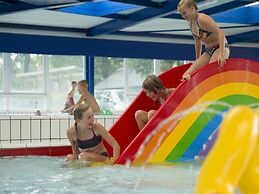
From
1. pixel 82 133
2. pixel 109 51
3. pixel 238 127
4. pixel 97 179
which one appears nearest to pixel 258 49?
pixel 109 51

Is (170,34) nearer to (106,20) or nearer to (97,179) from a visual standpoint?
(106,20)

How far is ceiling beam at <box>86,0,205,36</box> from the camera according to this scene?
6.67 meters

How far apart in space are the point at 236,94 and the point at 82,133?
1547mm

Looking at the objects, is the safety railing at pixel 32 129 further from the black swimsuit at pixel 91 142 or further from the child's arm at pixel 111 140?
the child's arm at pixel 111 140

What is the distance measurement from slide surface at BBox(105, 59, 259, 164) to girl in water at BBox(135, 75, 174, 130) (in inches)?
10.6

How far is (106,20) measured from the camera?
27.0ft

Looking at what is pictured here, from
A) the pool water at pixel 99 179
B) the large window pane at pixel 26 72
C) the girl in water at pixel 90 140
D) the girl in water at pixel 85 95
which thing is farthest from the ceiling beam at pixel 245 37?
the pool water at pixel 99 179

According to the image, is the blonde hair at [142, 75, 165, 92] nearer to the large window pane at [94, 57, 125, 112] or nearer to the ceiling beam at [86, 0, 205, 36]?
the ceiling beam at [86, 0, 205, 36]

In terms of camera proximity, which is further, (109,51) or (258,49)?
(258,49)

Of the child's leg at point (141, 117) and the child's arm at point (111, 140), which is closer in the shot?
the child's arm at point (111, 140)

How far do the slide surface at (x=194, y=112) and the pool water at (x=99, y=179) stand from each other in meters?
0.20

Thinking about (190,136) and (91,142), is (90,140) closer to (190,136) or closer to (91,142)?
(91,142)

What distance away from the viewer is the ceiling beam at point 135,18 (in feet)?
21.9

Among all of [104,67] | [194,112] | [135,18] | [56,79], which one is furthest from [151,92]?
[104,67]
